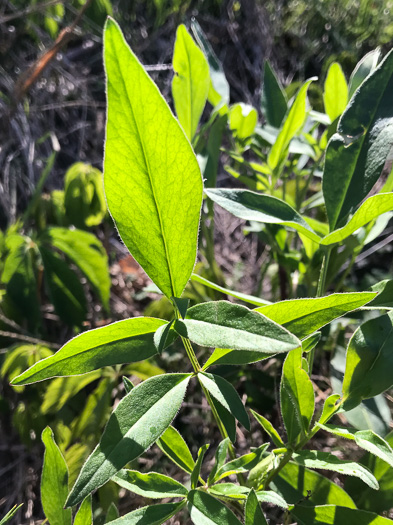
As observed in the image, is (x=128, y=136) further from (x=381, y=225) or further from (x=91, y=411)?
(x=91, y=411)

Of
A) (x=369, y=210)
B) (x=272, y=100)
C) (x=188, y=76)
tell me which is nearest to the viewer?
(x=369, y=210)

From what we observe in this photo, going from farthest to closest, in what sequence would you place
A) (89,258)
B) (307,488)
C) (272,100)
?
1. (89,258)
2. (272,100)
3. (307,488)

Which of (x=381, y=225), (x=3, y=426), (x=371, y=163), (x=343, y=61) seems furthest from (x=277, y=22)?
(x=3, y=426)

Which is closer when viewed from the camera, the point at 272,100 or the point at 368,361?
the point at 368,361

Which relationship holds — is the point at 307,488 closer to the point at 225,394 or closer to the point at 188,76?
the point at 225,394

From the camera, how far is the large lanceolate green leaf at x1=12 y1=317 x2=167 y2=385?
47 cm

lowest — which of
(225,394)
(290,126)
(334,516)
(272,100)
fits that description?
(334,516)

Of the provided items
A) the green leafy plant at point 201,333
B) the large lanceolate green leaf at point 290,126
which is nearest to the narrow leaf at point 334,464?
the green leafy plant at point 201,333

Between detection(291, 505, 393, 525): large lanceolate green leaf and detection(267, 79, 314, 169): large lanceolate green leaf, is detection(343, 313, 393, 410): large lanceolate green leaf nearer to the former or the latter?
detection(291, 505, 393, 525): large lanceolate green leaf

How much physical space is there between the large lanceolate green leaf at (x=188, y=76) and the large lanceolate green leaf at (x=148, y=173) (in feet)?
1.31

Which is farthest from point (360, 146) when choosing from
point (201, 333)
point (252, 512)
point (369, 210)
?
point (252, 512)

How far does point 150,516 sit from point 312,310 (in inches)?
11.9

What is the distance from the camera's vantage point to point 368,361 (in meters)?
0.63

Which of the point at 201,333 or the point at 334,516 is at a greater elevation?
the point at 201,333
